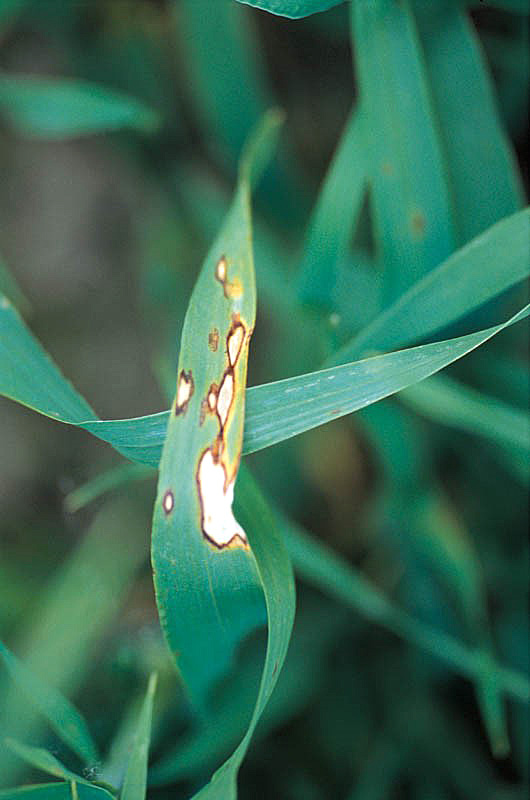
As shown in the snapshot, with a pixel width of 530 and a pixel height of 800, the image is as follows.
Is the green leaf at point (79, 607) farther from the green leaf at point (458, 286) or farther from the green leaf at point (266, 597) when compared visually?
the green leaf at point (458, 286)

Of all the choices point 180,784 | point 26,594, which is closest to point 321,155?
point 26,594

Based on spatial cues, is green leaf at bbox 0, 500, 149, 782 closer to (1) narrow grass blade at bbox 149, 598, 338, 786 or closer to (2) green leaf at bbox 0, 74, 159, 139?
(1) narrow grass blade at bbox 149, 598, 338, 786

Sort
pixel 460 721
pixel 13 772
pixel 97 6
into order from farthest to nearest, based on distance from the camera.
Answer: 1. pixel 97 6
2. pixel 460 721
3. pixel 13 772

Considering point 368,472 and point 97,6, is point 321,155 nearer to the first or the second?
point 97,6

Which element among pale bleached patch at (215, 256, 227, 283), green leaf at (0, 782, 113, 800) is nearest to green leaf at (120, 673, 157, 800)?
green leaf at (0, 782, 113, 800)

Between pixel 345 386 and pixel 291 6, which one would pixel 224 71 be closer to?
pixel 291 6

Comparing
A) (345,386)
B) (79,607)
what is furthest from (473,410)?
(79,607)
